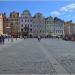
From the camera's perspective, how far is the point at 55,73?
1107cm

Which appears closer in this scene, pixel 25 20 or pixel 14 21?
pixel 25 20

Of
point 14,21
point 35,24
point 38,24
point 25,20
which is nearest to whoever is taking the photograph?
point 25,20

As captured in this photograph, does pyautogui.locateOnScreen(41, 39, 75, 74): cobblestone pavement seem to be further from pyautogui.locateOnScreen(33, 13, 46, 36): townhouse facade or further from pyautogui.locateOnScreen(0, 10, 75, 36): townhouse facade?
pyautogui.locateOnScreen(33, 13, 46, 36): townhouse facade

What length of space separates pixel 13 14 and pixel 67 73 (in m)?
171

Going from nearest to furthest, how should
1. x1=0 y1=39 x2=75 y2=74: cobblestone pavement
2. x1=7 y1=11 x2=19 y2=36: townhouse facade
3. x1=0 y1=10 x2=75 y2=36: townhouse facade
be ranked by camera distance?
x1=0 y1=39 x2=75 y2=74: cobblestone pavement < x1=7 y1=11 x2=19 y2=36: townhouse facade < x1=0 y1=10 x2=75 y2=36: townhouse facade

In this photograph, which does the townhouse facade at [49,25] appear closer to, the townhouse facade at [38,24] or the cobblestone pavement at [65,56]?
the townhouse facade at [38,24]

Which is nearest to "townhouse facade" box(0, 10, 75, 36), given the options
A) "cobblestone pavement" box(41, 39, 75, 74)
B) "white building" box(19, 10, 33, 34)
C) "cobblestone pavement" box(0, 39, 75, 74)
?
"white building" box(19, 10, 33, 34)

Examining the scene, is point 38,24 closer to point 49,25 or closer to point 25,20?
point 49,25

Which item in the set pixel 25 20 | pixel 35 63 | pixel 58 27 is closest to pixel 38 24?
pixel 25 20

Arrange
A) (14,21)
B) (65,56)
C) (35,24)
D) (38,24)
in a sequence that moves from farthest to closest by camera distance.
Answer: (38,24)
(35,24)
(14,21)
(65,56)

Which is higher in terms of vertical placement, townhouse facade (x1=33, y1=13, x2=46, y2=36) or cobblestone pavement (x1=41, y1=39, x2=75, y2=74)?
townhouse facade (x1=33, y1=13, x2=46, y2=36)

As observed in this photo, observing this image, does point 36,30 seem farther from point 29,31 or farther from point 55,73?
point 55,73

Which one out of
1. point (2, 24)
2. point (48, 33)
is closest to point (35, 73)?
point (2, 24)

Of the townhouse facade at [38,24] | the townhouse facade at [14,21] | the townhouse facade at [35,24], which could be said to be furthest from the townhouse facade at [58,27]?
the townhouse facade at [14,21]
